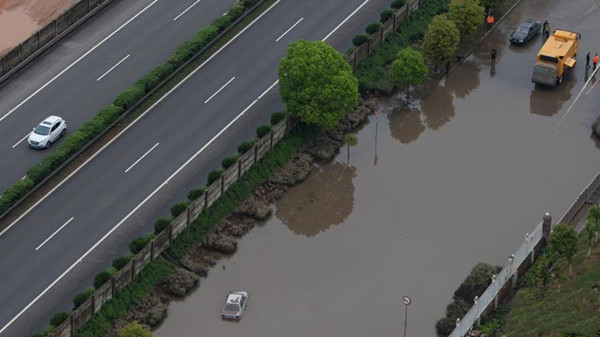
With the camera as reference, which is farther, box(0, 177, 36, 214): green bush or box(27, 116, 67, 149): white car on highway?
box(27, 116, 67, 149): white car on highway

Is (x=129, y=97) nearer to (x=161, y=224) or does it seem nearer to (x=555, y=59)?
(x=161, y=224)

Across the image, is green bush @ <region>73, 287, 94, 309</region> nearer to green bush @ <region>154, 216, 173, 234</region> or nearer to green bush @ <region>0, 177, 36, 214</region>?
green bush @ <region>154, 216, 173, 234</region>

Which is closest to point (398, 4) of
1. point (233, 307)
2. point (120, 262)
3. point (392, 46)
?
point (392, 46)

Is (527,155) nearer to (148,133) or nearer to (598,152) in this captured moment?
(598,152)

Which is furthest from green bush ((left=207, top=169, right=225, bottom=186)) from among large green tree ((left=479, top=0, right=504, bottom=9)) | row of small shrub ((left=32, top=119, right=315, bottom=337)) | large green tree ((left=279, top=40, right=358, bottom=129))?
large green tree ((left=479, top=0, right=504, bottom=9))

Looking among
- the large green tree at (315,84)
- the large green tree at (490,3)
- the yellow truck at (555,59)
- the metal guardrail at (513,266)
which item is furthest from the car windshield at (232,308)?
the large green tree at (490,3)

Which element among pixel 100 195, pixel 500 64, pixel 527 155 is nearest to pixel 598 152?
pixel 527 155

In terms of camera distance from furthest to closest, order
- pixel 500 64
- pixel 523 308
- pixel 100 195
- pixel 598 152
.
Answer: pixel 500 64, pixel 598 152, pixel 100 195, pixel 523 308
